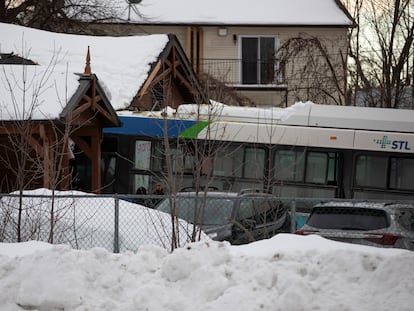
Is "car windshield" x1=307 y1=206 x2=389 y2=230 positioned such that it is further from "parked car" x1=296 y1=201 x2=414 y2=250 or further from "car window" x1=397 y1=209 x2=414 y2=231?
"car window" x1=397 y1=209 x2=414 y2=231

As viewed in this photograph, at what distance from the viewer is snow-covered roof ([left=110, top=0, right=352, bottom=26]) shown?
115 ft

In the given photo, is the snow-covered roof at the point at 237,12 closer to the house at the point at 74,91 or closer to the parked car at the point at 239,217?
the house at the point at 74,91

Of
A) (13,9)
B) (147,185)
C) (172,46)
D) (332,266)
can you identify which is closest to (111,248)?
(332,266)

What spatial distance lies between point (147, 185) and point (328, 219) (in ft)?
25.7

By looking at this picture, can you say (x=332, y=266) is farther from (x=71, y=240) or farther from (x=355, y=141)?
(x=355, y=141)

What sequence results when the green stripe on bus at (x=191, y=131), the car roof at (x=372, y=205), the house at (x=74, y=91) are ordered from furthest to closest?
the green stripe on bus at (x=191, y=131), the house at (x=74, y=91), the car roof at (x=372, y=205)

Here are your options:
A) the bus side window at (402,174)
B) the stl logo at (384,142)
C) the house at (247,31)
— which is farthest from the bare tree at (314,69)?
the bus side window at (402,174)

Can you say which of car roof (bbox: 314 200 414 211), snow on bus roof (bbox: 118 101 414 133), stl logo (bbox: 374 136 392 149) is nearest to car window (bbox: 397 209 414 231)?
car roof (bbox: 314 200 414 211)

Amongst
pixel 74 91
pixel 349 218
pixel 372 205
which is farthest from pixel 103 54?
pixel 372 205

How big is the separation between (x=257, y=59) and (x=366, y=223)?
2325cm

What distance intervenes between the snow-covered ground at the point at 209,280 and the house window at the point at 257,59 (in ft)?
91.4

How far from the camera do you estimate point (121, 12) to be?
35.2 m

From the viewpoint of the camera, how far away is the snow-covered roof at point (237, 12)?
34938 millimetres

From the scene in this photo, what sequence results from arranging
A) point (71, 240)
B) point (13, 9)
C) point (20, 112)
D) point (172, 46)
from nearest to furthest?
point (71, 240) → point (20, 112) → point (172, 46) → point (13, 9)
